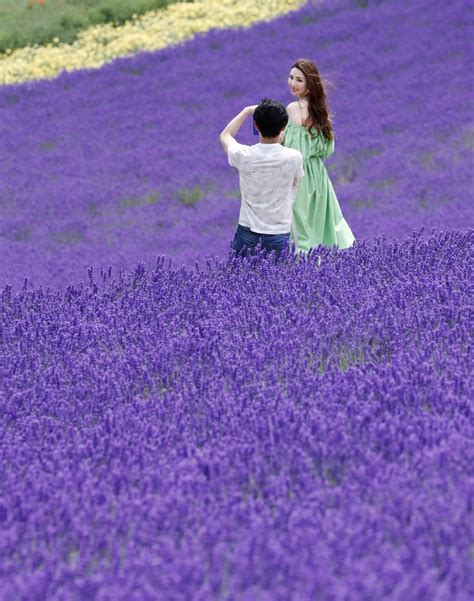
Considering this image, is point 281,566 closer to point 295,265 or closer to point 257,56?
point 295,265

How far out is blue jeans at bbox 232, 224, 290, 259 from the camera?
5656mm

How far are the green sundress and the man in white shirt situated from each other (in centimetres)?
51

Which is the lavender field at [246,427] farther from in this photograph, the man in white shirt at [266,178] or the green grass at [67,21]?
the green grass at [67,21]

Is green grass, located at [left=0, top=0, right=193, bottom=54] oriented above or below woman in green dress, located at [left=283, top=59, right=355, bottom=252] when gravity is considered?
below

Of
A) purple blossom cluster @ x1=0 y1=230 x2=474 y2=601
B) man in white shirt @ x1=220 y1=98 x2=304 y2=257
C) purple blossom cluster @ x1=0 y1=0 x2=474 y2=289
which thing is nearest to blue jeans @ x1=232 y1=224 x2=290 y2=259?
man in white shirt @ x1=220 y1=98 x2=304 y2=257

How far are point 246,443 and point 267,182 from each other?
2807mm

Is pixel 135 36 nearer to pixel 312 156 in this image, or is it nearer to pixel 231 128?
pixel 312 156

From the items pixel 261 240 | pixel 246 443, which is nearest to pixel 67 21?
pixel 261 240

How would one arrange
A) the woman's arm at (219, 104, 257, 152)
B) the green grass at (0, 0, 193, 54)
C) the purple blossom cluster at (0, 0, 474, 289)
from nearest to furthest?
the woman's arm at (219, 104, 257, 152) → the purple blossom cluster at (0, 0, 474, 289) → the green grass at (0, 0, 193, 54)

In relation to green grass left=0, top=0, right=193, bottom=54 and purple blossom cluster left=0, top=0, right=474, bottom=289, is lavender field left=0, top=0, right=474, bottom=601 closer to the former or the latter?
purple blossom cluster left=0, top=0, right=474, bottom=289

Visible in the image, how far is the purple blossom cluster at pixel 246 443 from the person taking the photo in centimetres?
227

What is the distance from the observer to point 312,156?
6328 mm

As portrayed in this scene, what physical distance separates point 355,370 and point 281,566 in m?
1.25

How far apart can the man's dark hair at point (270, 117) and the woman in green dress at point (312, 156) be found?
2.03 feet
